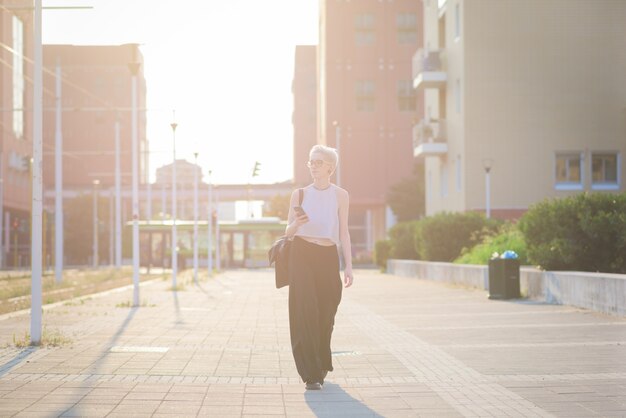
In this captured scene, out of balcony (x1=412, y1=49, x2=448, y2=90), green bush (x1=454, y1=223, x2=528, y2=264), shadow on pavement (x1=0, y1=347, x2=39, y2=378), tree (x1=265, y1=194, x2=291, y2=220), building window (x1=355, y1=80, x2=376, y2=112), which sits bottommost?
shadow on pavement (x1=0, y1=347, x2=39, y2=378)

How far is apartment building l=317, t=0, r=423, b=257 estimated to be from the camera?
80.7 metres

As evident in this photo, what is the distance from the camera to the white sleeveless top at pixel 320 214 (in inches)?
342

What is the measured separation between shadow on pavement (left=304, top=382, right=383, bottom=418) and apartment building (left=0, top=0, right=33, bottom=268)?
2605 inches

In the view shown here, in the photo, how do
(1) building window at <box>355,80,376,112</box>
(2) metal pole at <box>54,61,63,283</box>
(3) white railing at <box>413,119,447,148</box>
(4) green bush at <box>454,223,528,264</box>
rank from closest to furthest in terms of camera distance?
(4) green bush at <box>454,223,528,264</box>, (2) metal pole at <box>54,61,63,283</box>, (3) white railing at <box>413,119,447,148</box>, (1) building window at <box>355,80,376,112</box>

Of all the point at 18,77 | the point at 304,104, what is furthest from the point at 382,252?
the point at 304,104

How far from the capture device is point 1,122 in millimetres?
75688

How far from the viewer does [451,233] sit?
35.4m

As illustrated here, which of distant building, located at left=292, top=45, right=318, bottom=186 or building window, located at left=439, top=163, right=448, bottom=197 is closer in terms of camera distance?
building window, located at left=439, top=163, right=448, bottom=197

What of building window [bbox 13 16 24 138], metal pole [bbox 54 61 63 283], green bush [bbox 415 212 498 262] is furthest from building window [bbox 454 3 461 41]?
building window [bbox 13 16 24 138]

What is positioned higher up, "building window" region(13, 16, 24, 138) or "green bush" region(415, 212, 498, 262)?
"building window" region(13, 16, 24, 138)

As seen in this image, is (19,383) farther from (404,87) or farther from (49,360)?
(404,87)

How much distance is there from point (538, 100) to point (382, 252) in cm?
1431

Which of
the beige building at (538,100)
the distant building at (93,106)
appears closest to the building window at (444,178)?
the beige building at (538,100)

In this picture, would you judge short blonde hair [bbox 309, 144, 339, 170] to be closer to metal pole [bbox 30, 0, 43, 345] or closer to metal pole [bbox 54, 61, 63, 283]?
metal pole [bbox 30, 0, 43, 345]
